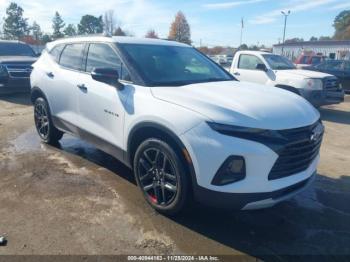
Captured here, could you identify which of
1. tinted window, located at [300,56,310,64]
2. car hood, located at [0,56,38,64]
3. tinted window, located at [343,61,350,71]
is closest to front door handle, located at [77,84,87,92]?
car hood, located at [0,56,38,64]

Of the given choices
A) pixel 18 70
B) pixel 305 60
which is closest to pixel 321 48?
pixel 305 60

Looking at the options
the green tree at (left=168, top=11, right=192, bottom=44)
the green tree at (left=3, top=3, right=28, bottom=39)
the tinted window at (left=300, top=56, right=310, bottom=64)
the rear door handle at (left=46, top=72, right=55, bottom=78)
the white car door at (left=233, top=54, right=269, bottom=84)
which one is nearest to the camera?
the rear door handle at (left=46, top=72, right=55, bottom=78)

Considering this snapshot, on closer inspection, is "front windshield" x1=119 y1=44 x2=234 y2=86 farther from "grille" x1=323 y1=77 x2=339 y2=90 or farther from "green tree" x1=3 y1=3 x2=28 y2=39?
"green tree" x1=3 y1=3 x2=28 y2=39

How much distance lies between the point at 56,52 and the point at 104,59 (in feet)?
5.15

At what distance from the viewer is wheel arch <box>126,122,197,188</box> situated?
3239 millimetres

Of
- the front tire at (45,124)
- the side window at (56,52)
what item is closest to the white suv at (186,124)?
the side window at (56,52)

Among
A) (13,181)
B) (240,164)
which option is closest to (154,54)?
(240,164)

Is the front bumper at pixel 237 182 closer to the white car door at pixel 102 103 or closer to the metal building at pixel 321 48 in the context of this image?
the white car door at pixel 102 103

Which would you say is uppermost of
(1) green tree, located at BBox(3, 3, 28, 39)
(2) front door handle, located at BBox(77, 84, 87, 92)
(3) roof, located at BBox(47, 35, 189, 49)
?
(1) green tree, located at BBox(3, 3, 28, 39)

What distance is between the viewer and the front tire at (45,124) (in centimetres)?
576

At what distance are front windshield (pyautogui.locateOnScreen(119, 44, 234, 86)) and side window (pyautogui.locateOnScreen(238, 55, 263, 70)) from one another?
561cm

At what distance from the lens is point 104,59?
14.7ft

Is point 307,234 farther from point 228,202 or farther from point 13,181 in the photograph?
point 13,181

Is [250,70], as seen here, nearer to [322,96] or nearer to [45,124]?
[322,96]
